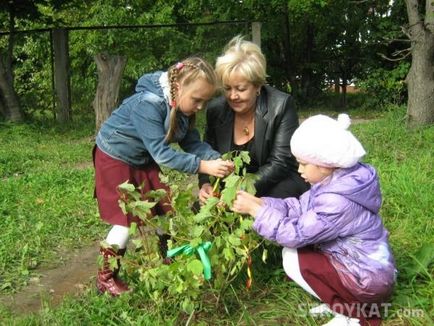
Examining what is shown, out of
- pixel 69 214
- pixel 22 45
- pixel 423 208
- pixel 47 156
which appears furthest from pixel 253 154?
pixel 22 45

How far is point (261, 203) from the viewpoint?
230cm

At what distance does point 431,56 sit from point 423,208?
13.2 feet

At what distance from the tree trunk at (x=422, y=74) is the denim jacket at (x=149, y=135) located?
191 inches

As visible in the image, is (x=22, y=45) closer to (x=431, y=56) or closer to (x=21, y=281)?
(x=431, y=56)

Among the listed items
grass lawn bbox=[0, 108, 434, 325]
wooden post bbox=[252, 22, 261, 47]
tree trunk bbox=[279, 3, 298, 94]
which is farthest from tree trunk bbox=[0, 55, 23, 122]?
tree trunk bbox=[279, 3, 298, 94]

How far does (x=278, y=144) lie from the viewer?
10.0 ft

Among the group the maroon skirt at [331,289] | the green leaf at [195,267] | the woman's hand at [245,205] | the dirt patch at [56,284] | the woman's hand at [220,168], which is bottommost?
the dirt patch at [56,284]

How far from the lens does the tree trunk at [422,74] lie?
22.9ft

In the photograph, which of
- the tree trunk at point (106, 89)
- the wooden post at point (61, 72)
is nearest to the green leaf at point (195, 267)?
the tree trunk at point (106, 89)

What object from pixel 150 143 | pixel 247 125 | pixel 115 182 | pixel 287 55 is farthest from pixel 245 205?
pixel 287 55

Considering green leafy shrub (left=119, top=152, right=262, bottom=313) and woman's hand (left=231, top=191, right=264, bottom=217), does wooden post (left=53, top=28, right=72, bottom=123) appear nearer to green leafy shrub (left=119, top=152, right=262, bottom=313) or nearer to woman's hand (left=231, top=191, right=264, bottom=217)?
green leafy shrub (left=119, top=152, right=262, bottom=313)

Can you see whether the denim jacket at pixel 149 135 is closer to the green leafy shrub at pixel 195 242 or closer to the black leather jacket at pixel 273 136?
the green leafy shrub at pixel 195 242

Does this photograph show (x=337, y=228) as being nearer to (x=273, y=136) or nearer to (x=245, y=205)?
(x=245, y=205)

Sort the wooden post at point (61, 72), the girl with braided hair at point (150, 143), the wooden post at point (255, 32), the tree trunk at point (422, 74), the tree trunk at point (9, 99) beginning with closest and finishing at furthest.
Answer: the girl with braided hair at point (150, 143) < the tree trunk at point (422, 74) < the tree trunk at point (9, 99) < the wooden post at point (61, 72) < the wooden post at point (255, 32)
